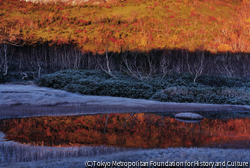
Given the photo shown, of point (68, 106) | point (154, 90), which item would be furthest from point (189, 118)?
point (154, 90)

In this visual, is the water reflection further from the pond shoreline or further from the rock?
the pond shoreline

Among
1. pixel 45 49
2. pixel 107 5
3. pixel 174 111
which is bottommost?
pixel 174 111

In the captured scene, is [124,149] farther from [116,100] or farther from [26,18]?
[26,18]

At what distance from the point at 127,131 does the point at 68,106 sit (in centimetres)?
506

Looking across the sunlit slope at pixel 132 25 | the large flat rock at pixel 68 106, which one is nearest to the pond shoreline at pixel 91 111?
the large flat rock at pixel 68 106

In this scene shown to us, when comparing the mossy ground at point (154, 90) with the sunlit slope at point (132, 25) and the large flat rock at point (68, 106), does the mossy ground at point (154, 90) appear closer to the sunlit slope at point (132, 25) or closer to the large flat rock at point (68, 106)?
the large flat rock at point (68, 106)

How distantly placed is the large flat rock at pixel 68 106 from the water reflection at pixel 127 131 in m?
1.20

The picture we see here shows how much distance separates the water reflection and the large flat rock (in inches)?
47.1

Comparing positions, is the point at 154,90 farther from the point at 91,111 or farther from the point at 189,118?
the point at 189,118

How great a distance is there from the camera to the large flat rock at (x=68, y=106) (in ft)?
32.7

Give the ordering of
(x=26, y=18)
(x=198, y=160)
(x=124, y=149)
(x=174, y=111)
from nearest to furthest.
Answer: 1. (x=198, y=160)
2. (x=124, y=149)
3. (x=174, y=111)
4. (x=26, y=18)

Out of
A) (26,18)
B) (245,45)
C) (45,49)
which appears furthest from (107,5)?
(245,45)

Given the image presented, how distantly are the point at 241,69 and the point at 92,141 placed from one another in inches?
Answer: 1008

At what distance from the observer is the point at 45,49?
27.0 meters
